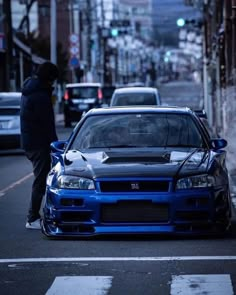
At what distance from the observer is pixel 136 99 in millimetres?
30406

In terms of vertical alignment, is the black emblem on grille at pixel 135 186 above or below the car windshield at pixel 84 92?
above

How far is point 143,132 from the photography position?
11.9 meters

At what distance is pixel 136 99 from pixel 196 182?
19887 mm

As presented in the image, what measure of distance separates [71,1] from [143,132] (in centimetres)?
7403

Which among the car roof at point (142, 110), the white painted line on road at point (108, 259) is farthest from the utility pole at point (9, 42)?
the white painted line on road at point (108, 259)

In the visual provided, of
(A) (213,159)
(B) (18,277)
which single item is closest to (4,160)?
(A) (213,159)

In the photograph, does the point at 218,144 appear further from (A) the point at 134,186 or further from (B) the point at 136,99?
(B) the point at 136,99

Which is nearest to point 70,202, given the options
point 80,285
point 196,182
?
point 196,182

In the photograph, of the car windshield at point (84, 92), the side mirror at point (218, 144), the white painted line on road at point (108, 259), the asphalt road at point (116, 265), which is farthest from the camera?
the car windshield at point (84, 92)

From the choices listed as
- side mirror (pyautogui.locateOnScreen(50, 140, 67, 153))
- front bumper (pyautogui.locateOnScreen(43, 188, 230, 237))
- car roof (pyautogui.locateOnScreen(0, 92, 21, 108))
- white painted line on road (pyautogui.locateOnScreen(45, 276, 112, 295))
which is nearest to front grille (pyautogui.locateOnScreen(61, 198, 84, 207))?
front bumper (pyautogui.locateOnScreen(43, 188, 230, 237))

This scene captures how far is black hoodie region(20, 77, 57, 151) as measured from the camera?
482 inches

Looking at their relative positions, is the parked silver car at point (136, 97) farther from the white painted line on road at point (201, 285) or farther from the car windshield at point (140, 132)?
the white painted line on road at point (201, 285)

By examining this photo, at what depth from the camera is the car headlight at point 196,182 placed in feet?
34.6

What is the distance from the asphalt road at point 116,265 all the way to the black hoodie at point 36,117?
3.47 feet
